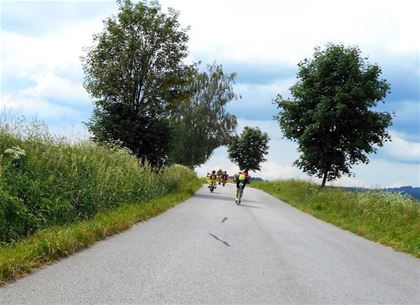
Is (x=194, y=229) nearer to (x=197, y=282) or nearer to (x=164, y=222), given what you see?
(x=164, y=222)

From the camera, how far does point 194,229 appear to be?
13.8m

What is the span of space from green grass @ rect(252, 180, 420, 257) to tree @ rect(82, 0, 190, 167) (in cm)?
1034

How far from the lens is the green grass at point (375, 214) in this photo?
1509 centimetres

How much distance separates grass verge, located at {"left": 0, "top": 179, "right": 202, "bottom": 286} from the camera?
290 inches

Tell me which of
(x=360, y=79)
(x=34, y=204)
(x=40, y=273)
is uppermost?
(x=360, y=79)

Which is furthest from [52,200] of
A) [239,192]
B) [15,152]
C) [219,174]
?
[219,174]

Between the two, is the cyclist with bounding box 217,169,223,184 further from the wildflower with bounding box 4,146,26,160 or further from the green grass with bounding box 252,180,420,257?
the wildflower with bounding box 4,146,26,160

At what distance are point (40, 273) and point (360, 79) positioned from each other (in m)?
28.4

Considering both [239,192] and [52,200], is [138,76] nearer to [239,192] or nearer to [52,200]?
[239,192]

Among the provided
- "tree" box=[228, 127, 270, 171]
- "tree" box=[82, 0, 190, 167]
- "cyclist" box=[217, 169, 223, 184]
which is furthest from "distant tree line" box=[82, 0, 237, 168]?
"tree" box=[228, 127, 270, 171]

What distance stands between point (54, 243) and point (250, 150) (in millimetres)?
90363

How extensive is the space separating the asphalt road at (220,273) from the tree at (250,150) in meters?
84.5

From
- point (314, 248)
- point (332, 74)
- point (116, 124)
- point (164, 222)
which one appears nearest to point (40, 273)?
point (314, 248)

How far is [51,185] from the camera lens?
40.0 ft
